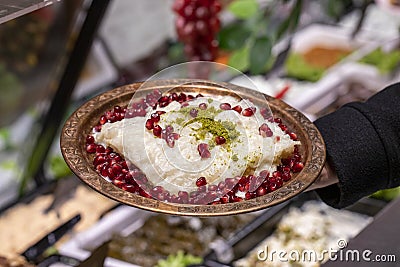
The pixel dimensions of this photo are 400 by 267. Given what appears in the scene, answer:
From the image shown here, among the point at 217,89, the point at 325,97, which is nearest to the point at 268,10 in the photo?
the point at 325,97

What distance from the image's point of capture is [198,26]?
2020 millimetres

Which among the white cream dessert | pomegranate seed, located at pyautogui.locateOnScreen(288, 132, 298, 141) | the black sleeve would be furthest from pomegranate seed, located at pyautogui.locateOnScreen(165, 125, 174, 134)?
the black sleeve

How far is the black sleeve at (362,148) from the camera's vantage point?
129cm

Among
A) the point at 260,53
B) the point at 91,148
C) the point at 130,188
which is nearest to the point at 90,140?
the point at 91,148

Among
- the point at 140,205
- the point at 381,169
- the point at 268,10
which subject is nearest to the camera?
the point at 140,205

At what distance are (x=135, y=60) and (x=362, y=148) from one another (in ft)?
4.51

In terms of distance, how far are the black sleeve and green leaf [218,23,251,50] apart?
2.38 ft

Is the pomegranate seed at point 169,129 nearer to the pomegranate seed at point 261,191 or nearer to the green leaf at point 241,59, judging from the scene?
the pomegranate seed at point 261,191

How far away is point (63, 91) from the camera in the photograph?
6.09ft

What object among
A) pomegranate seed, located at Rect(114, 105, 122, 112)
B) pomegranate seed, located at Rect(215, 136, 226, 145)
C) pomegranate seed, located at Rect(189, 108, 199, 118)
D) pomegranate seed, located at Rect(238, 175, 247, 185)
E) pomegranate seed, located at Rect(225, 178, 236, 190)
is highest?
pomegranate seed, located at Rect(114, 105, 122, 112)

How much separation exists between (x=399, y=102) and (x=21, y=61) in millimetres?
1576

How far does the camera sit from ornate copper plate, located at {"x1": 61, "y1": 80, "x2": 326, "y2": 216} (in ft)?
3.04

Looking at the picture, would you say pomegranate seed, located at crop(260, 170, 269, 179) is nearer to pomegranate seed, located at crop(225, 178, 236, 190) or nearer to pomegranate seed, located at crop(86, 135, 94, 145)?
pomegranate seed, located at crop(225, 178, 236, 190)

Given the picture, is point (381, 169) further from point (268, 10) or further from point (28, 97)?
point (28, 97)
